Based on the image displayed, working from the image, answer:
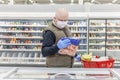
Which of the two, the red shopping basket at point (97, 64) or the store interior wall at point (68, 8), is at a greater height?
the store interior wall at point (68, 8)

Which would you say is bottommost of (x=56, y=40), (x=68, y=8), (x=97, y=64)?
(x=97, y=64)

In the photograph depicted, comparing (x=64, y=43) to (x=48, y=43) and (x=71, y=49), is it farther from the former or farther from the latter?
(x=48, y=43)

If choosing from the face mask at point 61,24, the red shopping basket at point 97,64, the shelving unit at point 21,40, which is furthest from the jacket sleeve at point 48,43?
the shelving unit at point 21,40

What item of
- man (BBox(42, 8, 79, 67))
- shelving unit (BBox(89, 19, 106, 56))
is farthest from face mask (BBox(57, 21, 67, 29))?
shelving unit (BBox(89, 19, 106, 56))

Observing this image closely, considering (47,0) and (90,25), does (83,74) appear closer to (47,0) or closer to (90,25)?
(90,25)

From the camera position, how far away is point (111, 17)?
325 inches

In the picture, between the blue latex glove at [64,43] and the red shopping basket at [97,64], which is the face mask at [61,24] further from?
A: the red shopping basket at [97,64]

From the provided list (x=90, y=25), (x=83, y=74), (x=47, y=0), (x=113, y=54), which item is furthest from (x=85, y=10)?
(x=47, y=0)

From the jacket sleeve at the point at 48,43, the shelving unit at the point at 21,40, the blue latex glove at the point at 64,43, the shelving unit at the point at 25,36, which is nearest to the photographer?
the blue latex glove at the point at 64,43

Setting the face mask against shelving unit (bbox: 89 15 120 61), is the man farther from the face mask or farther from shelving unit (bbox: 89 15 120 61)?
shelving unit (bbox: 89 15 120 61)

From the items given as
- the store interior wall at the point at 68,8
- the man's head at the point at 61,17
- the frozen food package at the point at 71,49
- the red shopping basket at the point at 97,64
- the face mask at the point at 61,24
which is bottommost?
the red shopping basket at the point at 97,64

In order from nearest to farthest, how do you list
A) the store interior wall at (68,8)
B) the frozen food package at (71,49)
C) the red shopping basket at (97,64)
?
1. the frozen food package at (71,49)
2. the red shopping basket at (97,64)
3. the store interior wall at (68,8)

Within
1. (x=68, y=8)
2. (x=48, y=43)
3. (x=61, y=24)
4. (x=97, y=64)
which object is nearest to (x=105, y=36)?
(x=68, y=8)

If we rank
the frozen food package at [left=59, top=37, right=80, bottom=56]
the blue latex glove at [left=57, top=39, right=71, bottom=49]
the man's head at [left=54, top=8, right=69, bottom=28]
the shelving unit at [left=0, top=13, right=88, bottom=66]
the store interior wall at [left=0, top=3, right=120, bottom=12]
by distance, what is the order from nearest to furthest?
the blue latex glove at [left=57, top=39, right=71, bottom=49] → the frozen food package at [left=59, top=37, right=80, bottom=56] → the man's head at [left=54, top=8, right=69, bottom=28] → the shelving unit at [left=0, top=13, right=88, bottom=66] → the store interior wall at [left=0, top=3, right=120, bottom=12]
